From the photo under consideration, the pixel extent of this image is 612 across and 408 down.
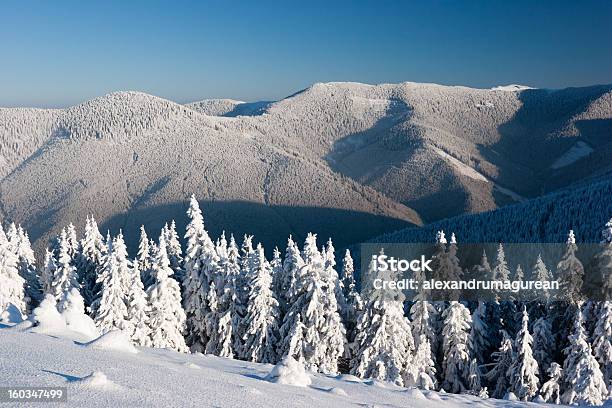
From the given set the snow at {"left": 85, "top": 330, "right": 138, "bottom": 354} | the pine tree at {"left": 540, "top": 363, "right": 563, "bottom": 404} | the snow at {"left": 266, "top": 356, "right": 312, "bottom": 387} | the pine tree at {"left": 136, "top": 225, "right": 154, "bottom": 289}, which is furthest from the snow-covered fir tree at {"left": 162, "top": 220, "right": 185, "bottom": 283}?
the snow at {"left": 266, "top": 356, "right": 312, "bottom": 387}

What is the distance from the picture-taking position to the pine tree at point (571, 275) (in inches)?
1082

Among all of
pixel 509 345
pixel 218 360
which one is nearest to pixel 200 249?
pixel 509 345

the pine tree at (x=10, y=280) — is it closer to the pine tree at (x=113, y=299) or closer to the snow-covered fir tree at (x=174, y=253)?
the pine tree at (x=113, y=299)

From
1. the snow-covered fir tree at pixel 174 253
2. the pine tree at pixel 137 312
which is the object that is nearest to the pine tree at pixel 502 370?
the pine tree at pixel 137 312

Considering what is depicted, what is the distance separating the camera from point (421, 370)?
28.2 metres

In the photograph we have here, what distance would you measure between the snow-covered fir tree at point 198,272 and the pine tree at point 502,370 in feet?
58.3


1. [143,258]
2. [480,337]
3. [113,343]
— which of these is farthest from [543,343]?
[143,258]

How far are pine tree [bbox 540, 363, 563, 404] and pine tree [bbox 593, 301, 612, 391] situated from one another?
2.24 m

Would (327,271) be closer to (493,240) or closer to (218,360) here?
(218,360)

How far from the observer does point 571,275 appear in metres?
27.4

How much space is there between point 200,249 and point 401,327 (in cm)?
1383

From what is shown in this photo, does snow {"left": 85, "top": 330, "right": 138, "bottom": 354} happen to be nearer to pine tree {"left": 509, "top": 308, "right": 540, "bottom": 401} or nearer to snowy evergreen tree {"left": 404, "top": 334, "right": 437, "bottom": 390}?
snowy evergreen tree {"left": 404, "top": 334, "right": 437, "bottom": 390}

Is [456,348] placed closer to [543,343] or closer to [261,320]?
[543,343]

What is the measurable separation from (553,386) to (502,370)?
2.99 m
